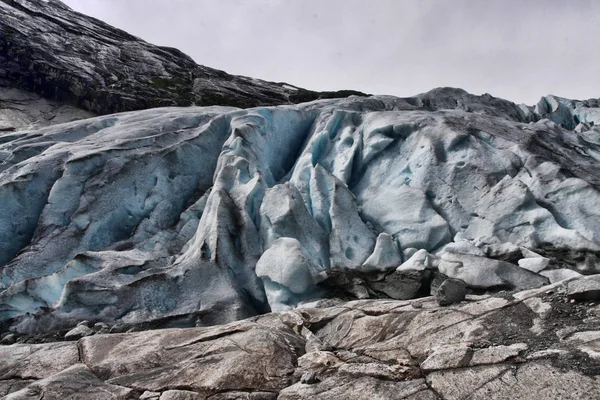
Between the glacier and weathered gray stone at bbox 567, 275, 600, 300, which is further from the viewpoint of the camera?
the glacier

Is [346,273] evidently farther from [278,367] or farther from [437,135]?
[437,135]

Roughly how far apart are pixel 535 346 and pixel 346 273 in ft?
26.5

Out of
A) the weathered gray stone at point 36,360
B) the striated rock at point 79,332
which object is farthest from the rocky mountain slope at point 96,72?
the weathered gray stone at point 36,360

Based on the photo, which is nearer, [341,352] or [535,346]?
[535,346]

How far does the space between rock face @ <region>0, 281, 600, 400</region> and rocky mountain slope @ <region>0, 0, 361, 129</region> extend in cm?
3523

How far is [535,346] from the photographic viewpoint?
19.6 ft

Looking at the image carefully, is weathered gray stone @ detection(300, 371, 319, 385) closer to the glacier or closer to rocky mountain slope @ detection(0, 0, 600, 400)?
rocky mountain slope @ detection(0, 0, 600, 400)

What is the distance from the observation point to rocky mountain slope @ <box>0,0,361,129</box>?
42156 millimetres

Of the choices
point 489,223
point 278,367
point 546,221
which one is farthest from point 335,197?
point 278,367

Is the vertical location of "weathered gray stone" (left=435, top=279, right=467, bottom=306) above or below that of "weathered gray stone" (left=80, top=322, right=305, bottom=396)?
above

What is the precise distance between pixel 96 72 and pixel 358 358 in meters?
45.8

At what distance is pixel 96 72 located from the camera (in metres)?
45.0

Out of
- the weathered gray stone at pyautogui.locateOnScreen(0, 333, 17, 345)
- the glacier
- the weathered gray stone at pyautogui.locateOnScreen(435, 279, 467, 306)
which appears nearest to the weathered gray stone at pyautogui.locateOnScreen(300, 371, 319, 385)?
the weathered gray stone at pyautogui.locateOnScreen(435, 279, 467, 306)

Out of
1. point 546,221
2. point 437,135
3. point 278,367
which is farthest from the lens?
point 437,135
